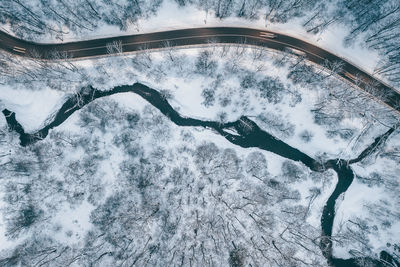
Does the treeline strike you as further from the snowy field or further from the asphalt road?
the snowy field

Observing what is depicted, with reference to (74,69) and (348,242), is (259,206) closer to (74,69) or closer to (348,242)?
(348,242)

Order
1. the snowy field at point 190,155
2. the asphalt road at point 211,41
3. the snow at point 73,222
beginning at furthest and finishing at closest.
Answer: the asphalt road at point 211,41 → the snowy field at point 190,155 → the snow at point 73,222

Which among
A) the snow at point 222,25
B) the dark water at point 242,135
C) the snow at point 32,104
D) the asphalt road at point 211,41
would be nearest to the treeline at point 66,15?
the snow at point 222,25

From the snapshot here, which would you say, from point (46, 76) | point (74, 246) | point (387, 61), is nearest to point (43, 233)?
point (74, 246)

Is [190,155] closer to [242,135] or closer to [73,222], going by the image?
[242,135]

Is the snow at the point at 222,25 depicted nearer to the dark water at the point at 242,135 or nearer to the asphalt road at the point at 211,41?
the asphalt road at the point at 211,41

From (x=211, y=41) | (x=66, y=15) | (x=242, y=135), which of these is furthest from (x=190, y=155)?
(x=66, y=15)

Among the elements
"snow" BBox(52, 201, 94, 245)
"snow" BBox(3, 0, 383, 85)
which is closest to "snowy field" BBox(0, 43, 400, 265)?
"snow" BBox(52, 201, 94, 245)
